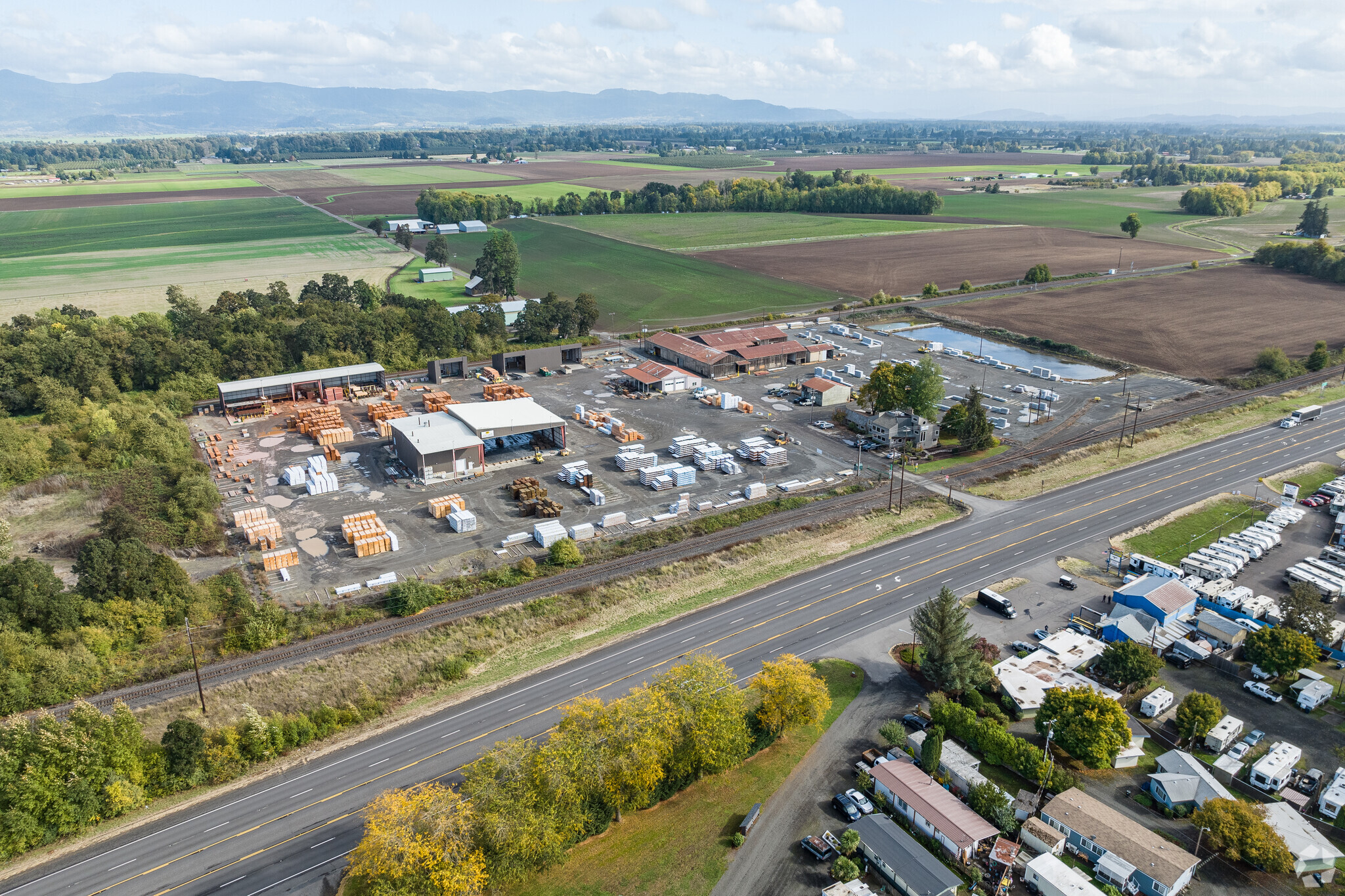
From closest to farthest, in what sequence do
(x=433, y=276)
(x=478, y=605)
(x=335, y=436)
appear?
1. (x=478, y=605)
2. (x=335, y=436)
3. (x=433, y=276)

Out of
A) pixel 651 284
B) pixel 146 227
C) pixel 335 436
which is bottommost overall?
pixel 335 436

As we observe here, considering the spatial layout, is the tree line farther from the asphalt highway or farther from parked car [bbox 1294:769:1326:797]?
parked car [bbox 1294:769:1326:797]

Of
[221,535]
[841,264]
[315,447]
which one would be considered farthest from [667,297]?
[221,535]

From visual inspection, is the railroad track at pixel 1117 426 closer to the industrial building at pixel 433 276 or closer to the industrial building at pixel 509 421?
the industrial building at pixel 509 421

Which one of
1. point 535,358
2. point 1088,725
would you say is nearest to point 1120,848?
point 1088,725

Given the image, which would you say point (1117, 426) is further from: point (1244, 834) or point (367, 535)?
point (367, 535)

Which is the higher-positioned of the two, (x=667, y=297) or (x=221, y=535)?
(x=667, y=297)

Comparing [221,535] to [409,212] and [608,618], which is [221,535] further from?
[409,212]
